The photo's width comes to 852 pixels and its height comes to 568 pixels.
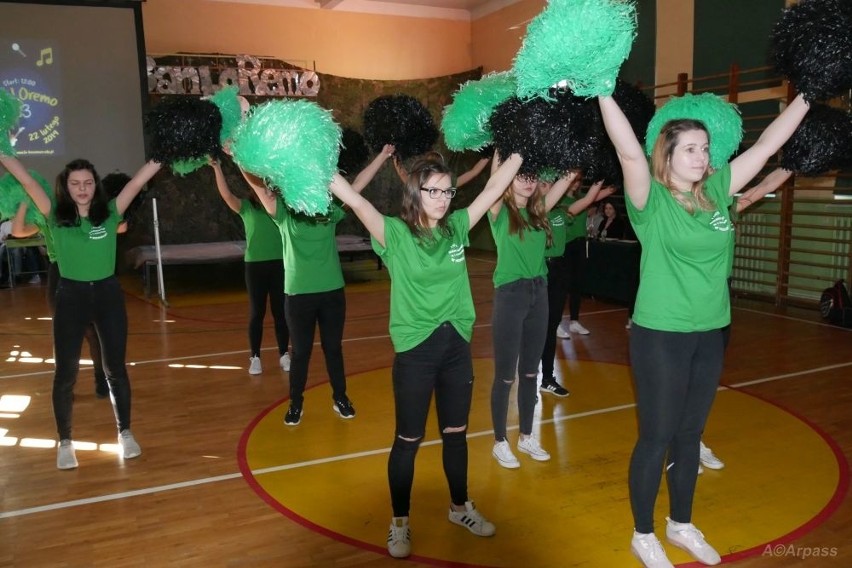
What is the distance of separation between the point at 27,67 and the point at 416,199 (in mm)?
6976

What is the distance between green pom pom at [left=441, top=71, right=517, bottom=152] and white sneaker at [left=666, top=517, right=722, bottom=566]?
1718 millimetres

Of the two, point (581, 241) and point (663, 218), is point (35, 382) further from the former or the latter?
point (663, 218)

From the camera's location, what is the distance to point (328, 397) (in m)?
4.85

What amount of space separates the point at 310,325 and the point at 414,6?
11810 millimetres

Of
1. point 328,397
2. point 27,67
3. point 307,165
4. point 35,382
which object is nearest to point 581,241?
point 328,397

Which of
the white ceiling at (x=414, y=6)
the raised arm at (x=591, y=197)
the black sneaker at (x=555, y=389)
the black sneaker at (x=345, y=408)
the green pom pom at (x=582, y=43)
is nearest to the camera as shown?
the green pom pom at (x=582, y=43)

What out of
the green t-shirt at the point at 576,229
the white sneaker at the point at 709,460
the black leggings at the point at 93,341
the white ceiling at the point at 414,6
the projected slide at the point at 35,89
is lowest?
the white sneaker at the point at 709,460

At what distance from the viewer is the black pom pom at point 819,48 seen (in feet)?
7.67

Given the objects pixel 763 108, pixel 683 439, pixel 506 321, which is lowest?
pixel 683 439

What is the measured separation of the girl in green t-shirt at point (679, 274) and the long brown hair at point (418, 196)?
0.65m

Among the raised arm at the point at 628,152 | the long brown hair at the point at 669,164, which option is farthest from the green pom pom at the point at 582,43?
the long brown hair at the point at 669,164

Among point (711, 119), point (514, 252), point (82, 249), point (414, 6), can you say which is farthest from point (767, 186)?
point (414, 6)

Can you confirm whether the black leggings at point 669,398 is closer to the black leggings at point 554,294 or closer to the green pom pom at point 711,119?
the green pom pom at point 711,119

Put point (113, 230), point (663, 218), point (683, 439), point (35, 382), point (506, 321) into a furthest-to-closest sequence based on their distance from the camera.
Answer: point (35, 382)
point (113, 230)
point (506, 321)
point (683, 439)
point (663, 218)
